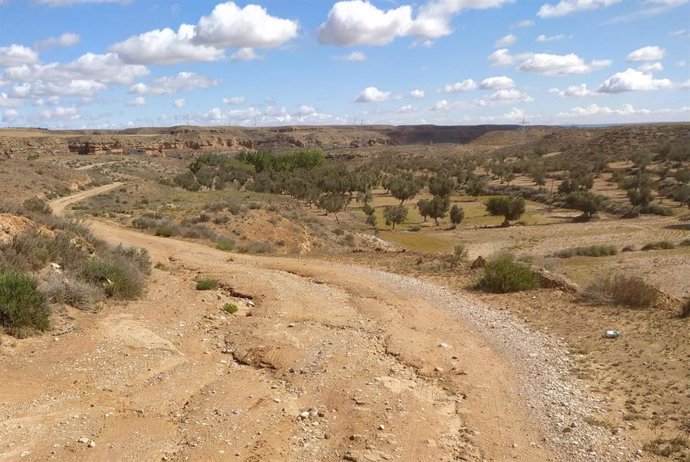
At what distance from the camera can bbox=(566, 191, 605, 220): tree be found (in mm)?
53375

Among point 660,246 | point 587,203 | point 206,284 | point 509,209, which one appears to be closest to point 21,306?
point 206,284

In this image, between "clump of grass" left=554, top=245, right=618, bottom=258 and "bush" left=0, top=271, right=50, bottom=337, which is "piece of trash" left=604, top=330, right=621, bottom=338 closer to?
"bush" left=0, top=271, right=50, bottom=337

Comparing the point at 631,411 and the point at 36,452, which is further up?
the point at 36,452

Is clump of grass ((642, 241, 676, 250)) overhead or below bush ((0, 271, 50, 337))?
below

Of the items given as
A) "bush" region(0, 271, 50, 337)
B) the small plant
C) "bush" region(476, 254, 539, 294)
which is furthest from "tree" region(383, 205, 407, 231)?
"bush" region(0, 271, 50, 337)

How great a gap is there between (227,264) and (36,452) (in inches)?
467

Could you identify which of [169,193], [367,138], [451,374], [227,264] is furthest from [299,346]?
[367,138]

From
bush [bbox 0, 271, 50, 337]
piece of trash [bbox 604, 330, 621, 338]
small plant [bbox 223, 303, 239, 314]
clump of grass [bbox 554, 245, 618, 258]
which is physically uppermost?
bush [bbox 0, 271, 50, 337]

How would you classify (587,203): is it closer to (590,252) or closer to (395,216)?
(395,216)

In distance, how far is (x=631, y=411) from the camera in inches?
332

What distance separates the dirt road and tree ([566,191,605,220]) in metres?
44.3

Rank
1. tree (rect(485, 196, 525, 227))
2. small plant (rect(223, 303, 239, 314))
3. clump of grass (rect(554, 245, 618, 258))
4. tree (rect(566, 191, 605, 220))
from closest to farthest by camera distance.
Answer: small plant (rect(223, 303, 239, 314))
clump of grass (rect(554, 245, 618, 258))
tree (rect(485, 196, 525, 227))
tree (rect(566, 191, 605, 220))

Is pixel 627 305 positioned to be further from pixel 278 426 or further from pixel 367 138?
pixel 367 138

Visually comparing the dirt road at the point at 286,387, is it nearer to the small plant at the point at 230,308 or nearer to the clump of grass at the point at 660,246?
the small plant at the point at 230,308
